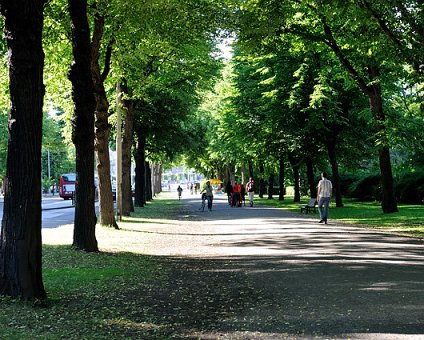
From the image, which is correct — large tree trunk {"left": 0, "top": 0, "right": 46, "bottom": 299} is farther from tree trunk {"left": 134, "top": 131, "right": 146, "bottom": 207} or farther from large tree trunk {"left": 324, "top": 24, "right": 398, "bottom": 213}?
tree trunk {"left": 134, "top": 131, "right": 146, "bottom": 207}

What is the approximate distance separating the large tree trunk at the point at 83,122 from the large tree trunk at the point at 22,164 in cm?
486

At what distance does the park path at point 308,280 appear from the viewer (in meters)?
6.32

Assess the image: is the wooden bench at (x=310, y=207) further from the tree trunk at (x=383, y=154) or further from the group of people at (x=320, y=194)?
the tree trunk at (x=383, y=154)

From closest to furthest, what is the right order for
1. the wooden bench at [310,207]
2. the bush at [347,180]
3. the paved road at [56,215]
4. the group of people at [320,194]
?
the group of people at [320,194] < the paved road at [56,215] < the wooden bench at [310,207] < the bush at [347,180]

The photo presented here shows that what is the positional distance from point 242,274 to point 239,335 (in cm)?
421

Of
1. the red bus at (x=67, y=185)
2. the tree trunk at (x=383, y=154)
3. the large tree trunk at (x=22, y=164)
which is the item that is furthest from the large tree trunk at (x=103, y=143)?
the red bus at (x=67, y=185)

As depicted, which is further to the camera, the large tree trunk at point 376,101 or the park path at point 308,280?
the large tree trunk at point 376,101

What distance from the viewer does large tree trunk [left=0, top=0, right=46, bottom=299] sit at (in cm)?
757

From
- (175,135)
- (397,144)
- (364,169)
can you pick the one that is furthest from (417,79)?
(364,169)

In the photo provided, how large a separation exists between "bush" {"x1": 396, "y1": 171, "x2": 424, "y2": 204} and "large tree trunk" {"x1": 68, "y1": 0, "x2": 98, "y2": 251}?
2668 cm

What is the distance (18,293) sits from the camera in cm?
754

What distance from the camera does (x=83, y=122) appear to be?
13.1 meters

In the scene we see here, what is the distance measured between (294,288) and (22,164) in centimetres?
427

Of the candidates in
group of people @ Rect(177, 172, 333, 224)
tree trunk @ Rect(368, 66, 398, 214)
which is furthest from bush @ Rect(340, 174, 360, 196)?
tree trunk @ Rect(368, 66, 398, 214)
